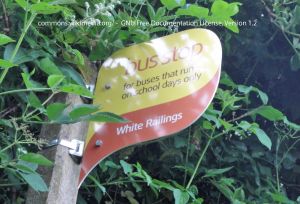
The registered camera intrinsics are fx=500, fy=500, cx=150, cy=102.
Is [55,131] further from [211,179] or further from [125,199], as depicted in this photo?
[211,179]

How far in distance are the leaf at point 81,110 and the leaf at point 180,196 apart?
39cm

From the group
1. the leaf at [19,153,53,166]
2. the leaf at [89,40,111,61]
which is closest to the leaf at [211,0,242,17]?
the leaf at [89,40,111,61]

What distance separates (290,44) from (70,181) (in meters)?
0.91

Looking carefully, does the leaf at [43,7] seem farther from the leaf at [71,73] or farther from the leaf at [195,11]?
the leaf at [195,11]

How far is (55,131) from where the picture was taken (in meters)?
0.98

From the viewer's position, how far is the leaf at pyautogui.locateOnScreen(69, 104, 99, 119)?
2.48 ft

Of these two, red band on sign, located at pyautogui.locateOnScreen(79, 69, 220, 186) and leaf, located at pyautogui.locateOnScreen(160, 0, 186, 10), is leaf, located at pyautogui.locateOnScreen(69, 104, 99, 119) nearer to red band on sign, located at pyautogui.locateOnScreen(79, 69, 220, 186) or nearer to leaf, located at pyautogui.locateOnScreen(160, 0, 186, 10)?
red band on sign, located at pyautogui.locateOnScreen(79, 69, 220, 186)

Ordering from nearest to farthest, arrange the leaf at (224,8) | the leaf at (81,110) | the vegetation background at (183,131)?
the leaf at (81,110) < the vegetation background at (183,131) < the leaf at (224,8)

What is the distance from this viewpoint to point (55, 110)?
2.56 feet

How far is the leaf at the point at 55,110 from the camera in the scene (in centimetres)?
77

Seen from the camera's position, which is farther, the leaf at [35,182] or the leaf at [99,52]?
the leaf at [99,52]

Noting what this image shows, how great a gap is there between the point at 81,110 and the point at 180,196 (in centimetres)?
42

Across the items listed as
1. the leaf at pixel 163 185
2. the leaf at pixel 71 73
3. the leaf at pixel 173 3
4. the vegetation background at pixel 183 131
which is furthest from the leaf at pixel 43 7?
the leaf at pixel 163 185

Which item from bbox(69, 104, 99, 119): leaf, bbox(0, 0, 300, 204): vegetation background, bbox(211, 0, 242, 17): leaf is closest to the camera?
bbox(69, 104, 99, 119): leaf
